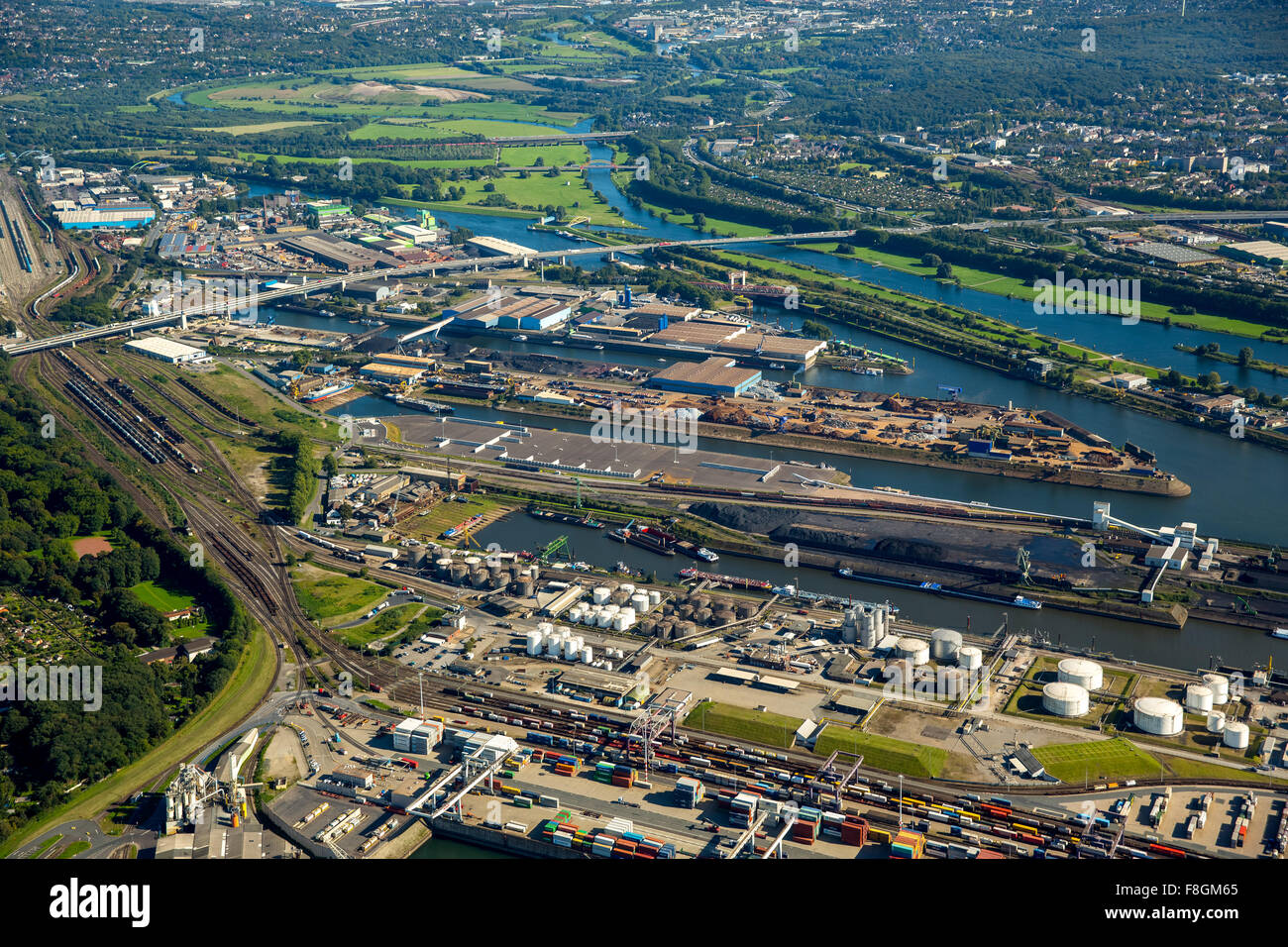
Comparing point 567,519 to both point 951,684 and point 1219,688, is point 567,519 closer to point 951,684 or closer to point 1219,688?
point 951,684

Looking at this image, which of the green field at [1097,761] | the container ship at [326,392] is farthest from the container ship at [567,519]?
the green field at [1097,761]

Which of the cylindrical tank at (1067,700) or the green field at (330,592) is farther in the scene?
the green field at (330,592)

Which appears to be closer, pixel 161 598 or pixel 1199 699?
pixel 1199 699

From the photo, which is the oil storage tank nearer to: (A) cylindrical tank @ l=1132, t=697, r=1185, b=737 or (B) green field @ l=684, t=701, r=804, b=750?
(B) green field @ l=684, t=701, r=804, b=750

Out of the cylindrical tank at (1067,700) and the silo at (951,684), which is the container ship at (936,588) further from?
the cylindrical tank at (1067,700)

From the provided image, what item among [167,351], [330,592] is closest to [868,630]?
[330,592]
